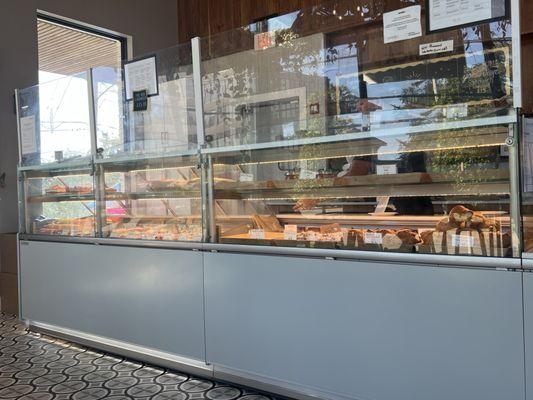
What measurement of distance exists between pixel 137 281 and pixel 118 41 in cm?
387

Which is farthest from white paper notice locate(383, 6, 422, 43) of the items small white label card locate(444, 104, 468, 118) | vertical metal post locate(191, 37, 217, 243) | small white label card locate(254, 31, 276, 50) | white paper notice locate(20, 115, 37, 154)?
white paper notice locate(20, 115, 37, 154)

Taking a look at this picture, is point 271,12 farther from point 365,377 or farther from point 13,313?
point 365,377

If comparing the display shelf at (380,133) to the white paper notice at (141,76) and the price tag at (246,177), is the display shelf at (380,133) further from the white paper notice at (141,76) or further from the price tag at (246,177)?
the white paper notice at (141,76)

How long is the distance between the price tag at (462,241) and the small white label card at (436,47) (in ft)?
2.43

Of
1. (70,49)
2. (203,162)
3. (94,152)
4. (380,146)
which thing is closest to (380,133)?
(380,146)

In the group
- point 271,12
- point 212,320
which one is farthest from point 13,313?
point 271,12

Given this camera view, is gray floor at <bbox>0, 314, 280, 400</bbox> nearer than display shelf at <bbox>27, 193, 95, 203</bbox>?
Yes

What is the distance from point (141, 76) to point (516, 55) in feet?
6.95

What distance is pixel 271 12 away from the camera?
546 centimetres

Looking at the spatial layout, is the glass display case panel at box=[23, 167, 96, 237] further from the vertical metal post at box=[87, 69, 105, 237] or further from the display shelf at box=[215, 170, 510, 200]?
the display shelf at box=[215, 170, 510, 200]

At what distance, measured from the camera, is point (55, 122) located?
3850mm

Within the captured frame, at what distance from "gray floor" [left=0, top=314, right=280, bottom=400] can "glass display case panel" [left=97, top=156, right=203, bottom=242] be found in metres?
0.77

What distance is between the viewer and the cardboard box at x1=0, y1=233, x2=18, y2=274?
4.40m

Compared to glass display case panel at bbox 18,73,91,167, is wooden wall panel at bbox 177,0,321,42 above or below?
above
